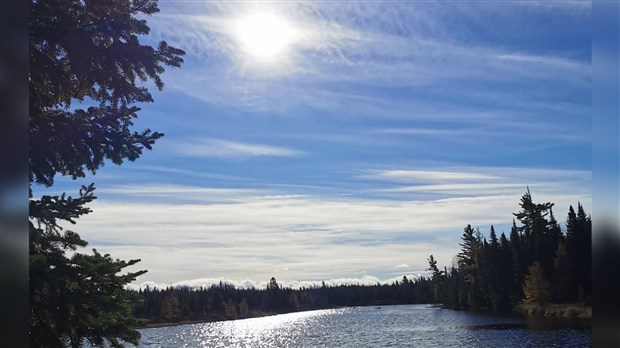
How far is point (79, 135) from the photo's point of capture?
6738 millimetres

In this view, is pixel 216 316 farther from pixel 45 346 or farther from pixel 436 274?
pixel 45 346

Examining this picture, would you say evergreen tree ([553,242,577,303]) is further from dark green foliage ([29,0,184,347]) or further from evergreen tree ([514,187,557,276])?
dark green foliage ([29,0,184,347])

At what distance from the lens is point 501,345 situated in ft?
109

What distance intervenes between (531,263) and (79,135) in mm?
54152

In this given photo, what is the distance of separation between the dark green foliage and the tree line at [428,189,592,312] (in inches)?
1734

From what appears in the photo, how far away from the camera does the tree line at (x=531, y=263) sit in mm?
47469

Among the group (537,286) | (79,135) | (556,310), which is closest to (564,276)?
(556,310)

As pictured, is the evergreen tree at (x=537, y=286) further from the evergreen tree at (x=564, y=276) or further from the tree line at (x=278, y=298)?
the tree line at (x=278, y=298)

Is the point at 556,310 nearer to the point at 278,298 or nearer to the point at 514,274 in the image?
the point at 514,274

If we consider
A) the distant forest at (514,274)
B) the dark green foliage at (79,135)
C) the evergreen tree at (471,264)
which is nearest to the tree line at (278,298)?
the distant forest at (514,274)

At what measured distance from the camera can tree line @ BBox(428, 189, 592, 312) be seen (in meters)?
47.5

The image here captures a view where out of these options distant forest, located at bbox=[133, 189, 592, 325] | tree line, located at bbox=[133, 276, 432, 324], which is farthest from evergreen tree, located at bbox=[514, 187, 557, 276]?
tree line, located at bbox=[133, 276, 432, 324]

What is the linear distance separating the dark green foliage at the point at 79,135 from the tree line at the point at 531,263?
44.1 m

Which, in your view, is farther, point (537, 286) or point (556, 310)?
point (537, 286)
